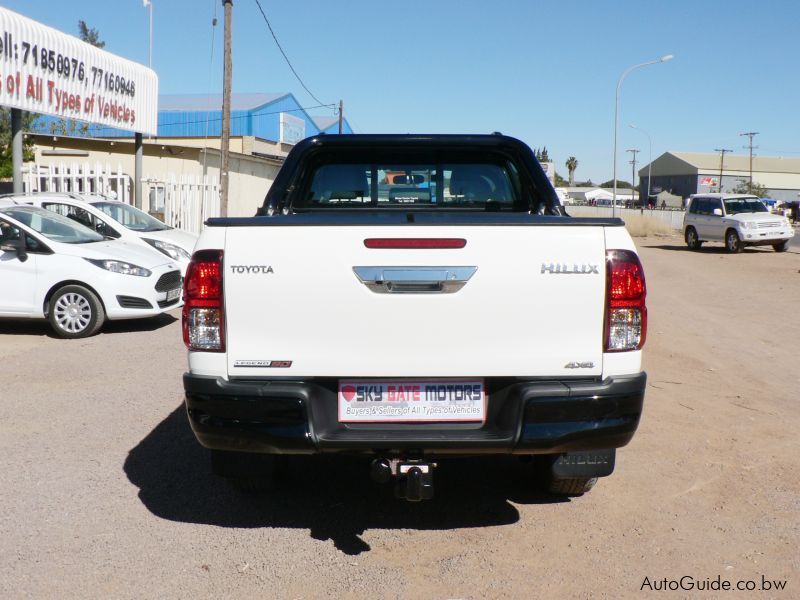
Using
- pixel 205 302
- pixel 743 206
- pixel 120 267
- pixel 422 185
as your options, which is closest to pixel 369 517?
pixel 205 302

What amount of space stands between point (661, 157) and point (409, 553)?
143m

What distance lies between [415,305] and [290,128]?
56.8 m

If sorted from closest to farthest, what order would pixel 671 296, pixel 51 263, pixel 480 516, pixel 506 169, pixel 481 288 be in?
pixel 481 288 → pixel 480 516 → pixel 506 169 → pixel 51 263 → pixel 671 296

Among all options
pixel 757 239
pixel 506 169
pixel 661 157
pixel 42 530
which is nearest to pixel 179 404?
pixel 42 530

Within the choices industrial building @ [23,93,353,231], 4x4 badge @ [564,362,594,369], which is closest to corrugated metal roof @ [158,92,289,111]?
industrial building @ [23,93,353,231]

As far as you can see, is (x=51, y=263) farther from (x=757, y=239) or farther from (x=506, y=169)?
(x=757, y=239)

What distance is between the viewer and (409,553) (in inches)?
158

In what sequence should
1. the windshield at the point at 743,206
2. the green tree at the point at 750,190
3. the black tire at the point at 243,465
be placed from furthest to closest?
the green tree at the point at 750,190 < the windshield at the point at 743,206 < the black tire at the point at 243,465

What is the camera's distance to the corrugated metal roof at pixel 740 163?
12800 centimetres

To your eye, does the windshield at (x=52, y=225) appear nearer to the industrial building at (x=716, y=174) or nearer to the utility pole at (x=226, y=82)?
the utility pole at (x=226, y=82)

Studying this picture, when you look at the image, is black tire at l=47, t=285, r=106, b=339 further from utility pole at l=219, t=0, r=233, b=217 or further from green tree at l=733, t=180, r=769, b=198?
green tree at l=733, t=180, r=769, b=198

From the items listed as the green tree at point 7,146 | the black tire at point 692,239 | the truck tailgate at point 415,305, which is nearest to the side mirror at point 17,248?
the truck tailgate at point 415,305

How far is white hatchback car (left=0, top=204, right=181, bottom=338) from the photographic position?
33.4 feet

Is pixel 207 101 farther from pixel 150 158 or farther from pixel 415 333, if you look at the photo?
pixel 415 333
